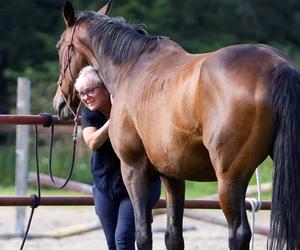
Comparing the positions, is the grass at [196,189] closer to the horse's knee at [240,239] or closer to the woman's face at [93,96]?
the woman's face at [93,96]

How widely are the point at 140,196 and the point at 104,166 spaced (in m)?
A: 0.36

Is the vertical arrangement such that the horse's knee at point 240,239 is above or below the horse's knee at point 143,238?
above

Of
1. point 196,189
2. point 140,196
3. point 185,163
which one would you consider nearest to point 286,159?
point 185,163

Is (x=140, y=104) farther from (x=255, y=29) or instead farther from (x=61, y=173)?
(x=255, y=29)

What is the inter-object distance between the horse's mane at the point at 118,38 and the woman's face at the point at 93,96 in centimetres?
19

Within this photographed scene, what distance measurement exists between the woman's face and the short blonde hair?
0.01 meters

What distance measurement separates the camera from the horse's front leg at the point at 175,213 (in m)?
4.84

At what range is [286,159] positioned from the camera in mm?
3898

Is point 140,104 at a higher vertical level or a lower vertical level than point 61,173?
higher

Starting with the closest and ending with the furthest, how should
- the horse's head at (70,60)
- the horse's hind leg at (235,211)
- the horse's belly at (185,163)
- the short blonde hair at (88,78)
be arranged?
the horse's hind leg at (235,211), the horse's belly at (185,163), the short blonde hair at (88,78), the horse's head at (70,60)

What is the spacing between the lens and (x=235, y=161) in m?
3.92

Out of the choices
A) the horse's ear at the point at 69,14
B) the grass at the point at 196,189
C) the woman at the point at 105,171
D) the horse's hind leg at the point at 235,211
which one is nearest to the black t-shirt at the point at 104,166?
the woman at the point at 105,171

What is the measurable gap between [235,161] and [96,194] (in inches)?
48.9

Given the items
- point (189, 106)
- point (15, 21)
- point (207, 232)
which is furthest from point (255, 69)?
point (15, 21)
